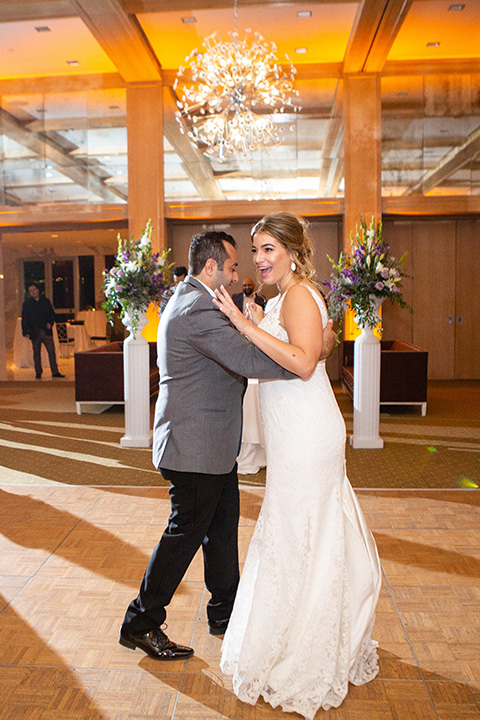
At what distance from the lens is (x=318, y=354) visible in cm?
246

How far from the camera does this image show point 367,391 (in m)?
6.89

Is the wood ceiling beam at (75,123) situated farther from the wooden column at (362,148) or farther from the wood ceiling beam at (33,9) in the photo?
the wooden column at (362,148)

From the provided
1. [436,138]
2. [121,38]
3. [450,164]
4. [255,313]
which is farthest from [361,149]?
[255,313]

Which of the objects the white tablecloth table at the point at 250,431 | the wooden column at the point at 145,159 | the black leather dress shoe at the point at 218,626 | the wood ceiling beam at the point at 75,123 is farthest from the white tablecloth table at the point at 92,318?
the black leather dress shoe at the point at 218,626

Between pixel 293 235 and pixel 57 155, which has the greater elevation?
pixel 57 155

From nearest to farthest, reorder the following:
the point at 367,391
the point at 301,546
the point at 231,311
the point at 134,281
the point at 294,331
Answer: the point at 231,311
the point at 294,331
the point at 301,546
the point at 134,281
the point at 367,391

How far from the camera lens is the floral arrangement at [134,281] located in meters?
6.75

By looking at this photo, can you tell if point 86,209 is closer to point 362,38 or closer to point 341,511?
point 362,38

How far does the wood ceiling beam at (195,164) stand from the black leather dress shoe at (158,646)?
395 inches

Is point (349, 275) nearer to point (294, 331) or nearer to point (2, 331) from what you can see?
point (294, 331)

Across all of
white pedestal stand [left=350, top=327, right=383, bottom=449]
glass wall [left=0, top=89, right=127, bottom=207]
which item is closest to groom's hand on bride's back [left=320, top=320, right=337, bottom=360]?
white pedestal stand [left=350, top=327, right=383, bottom=449]

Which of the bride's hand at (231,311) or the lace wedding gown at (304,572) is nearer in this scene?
the bride's hand at (231,311)

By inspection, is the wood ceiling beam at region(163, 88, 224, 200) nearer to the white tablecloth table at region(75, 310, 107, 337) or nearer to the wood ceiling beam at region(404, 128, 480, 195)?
the white tablecloth table at region(75, 310, 107, 337)

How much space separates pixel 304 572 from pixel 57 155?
11.4 meters
